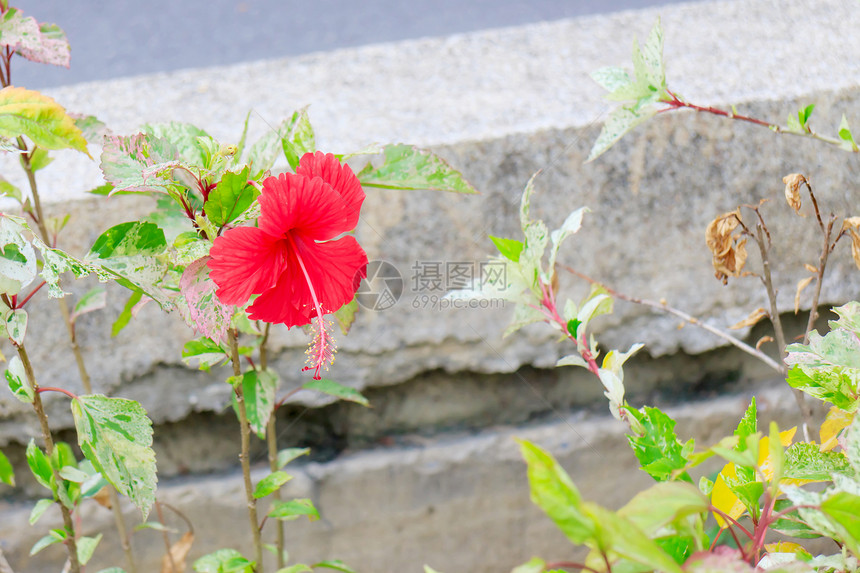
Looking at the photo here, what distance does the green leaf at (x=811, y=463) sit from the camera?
0.42m

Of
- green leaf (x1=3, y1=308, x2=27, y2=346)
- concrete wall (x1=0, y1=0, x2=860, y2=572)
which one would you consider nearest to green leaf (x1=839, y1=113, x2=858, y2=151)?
concrete wall (x1=0, y1=0, x2=860, y2=572)

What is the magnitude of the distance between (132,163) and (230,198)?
7 cm

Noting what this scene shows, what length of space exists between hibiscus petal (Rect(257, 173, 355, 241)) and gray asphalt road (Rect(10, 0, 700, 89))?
45.8 inches

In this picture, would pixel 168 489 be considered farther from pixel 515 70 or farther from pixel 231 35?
pixel 231 35

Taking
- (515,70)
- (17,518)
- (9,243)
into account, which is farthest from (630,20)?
(17,518)

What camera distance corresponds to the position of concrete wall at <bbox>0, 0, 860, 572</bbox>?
2.64 ft

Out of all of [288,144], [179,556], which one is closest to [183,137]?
[288,144]

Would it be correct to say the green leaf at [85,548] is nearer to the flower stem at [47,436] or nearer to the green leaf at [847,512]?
the flower stem at [47,436]

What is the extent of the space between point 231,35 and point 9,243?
4.12 feet

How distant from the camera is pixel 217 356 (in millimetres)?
568

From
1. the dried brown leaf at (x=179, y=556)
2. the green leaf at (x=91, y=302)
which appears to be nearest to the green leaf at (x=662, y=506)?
the green leaf at (x=91, y=302)

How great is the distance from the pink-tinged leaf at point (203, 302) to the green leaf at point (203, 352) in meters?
0.12

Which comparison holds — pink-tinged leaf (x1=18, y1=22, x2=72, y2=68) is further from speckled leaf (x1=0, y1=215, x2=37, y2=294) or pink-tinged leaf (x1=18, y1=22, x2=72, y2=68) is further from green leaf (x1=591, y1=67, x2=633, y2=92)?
green leaf (x1=591, y1=67, x2=633, y2=92)

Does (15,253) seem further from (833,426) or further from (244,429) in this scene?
(833,426)
